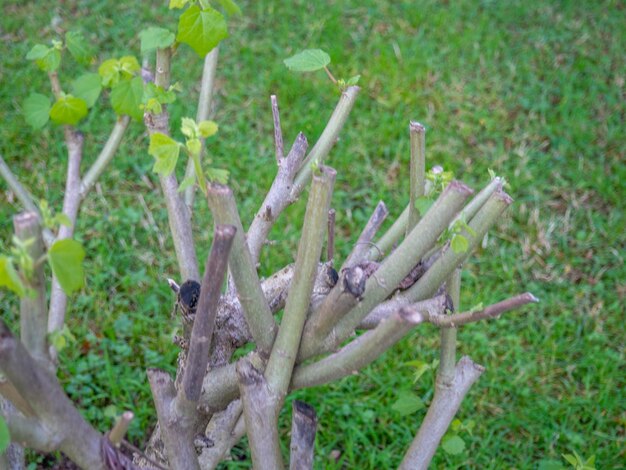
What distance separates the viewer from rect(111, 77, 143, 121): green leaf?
1517mm

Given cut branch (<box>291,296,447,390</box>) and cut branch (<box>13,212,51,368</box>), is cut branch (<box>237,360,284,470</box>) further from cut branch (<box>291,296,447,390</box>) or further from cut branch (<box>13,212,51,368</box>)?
cut branch (<box>13,212,51,368</box>)

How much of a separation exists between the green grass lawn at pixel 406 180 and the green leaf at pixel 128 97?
2.68 ft

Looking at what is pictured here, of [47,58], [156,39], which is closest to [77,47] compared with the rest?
[47,58]

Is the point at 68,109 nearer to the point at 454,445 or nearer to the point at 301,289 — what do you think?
the point at 301,289

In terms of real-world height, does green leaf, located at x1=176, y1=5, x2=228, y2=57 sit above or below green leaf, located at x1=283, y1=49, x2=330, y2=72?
above

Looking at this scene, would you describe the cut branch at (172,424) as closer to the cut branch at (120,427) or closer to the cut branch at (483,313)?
the cut branch at (120,427)

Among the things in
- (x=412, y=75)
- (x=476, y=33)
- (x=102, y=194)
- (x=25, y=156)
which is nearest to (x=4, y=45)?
(x=25, y=156)

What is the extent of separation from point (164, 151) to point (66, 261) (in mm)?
230

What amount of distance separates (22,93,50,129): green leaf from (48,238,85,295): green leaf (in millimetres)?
971

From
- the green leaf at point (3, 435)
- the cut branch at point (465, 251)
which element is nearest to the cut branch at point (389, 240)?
the cut branch at point (465, 251)

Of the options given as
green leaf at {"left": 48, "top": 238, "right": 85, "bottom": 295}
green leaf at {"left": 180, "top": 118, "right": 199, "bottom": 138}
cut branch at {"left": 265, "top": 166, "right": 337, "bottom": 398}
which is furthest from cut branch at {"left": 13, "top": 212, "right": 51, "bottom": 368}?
cut branch at {"left": 265, "top": 166, "right": 337, "bottom": 398}

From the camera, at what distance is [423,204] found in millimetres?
1252

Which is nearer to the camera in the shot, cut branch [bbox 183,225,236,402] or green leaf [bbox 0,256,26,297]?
green leaf [bbox 0,256,26,297]

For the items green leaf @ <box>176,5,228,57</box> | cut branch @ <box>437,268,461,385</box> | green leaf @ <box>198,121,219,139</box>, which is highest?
green leaf @ <box>176,5,228,57</box>
